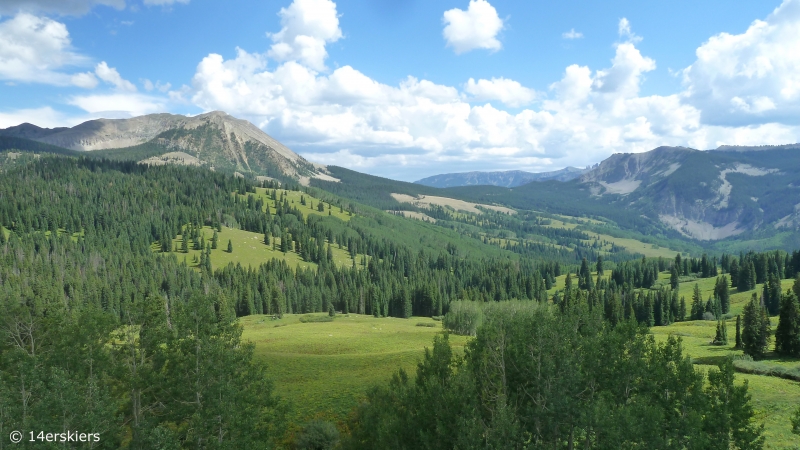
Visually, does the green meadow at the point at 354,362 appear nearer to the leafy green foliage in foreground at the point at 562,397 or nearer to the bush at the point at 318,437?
the leafy green foliage in foreground at the point at 562,397

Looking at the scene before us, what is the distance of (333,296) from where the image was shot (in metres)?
170

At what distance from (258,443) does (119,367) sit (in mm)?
13640

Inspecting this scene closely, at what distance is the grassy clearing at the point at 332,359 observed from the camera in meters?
54.4

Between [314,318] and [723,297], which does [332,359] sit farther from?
[723,297]

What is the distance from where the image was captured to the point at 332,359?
73.3 m

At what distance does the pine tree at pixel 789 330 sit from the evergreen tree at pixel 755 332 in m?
2.04

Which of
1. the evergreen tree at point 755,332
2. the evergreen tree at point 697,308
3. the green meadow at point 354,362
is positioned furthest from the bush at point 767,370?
the evergreen tree at point 697,308

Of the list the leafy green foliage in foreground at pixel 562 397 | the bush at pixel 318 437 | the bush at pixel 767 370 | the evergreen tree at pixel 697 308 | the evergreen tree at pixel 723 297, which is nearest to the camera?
the leafy green foliage in foreground at pixel 562 397

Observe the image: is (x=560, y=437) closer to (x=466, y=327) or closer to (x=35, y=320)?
(x=35, y=320)

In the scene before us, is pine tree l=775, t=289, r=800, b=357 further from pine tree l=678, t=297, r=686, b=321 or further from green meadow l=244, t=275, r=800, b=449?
pine tree l=678, t=297, r=686, b=321

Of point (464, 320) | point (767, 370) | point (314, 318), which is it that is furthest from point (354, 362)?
point (314, 318)

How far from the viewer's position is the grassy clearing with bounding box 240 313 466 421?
54428mm

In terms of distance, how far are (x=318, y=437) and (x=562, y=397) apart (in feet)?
82.1

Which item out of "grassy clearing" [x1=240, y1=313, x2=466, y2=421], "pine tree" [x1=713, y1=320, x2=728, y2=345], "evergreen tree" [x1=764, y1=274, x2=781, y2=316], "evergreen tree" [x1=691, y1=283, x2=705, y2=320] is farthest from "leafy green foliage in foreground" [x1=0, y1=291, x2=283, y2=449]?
"evergreen tree" [x1=764, y1=274, x2=781, y2=316]
